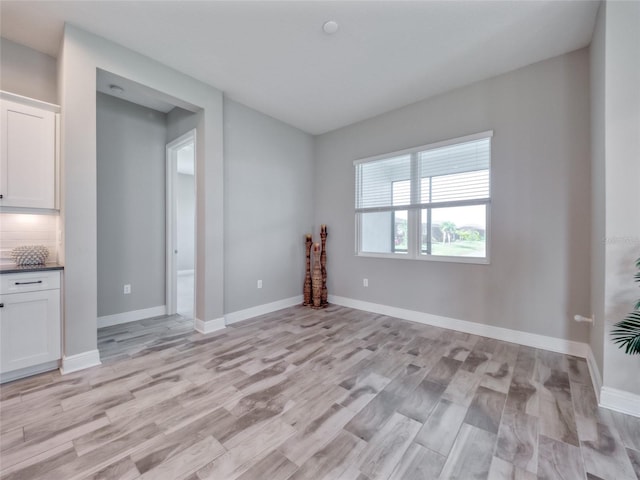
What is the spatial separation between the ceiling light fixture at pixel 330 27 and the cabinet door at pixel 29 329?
3.10 m

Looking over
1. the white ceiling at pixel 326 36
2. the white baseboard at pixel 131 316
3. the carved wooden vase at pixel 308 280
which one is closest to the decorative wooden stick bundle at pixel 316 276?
the carved wooden vase at pixel 308 280

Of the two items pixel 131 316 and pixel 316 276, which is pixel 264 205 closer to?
pixel 316 276

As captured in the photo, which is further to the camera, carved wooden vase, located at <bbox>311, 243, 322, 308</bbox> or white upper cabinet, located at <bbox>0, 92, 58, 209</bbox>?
carved wooden vase, located at <bbox>311, 243, 322, 308</bbox>

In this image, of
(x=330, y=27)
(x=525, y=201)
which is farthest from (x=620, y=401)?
(x=330, y=27)

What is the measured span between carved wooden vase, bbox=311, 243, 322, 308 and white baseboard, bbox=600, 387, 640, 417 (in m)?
3.01

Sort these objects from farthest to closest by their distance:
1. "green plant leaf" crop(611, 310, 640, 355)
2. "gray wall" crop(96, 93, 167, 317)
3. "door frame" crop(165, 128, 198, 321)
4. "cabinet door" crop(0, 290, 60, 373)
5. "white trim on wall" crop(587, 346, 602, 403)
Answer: "door frame" crop(165, 128, 198, 321) < "gray wall" crop(96, 93, 167, 317) < "cabinet door" crop(0, 290, 60, 373) < "white trim on wall" crop(587, 346, 602, 403) < "green plant leaf" crop(611, 310, 640, 355)

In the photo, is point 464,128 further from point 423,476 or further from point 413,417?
point 423,476

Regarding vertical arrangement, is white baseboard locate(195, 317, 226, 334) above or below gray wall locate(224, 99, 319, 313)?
below

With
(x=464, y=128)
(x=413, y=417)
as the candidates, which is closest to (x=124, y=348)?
(x=413, y=417)

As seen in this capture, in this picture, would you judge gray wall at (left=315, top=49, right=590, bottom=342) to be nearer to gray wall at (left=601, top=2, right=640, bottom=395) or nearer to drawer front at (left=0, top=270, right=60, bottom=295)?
gray wall at (left=601, top=2, right=640, bottom=395)

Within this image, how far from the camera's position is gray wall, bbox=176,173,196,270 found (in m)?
8.03

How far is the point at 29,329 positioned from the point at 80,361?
44 cm

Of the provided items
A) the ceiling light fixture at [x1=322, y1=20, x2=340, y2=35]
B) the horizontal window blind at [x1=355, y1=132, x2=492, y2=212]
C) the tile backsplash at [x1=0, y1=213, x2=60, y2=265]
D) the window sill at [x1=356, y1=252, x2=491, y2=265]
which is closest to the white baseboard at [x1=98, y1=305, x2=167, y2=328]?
the tile backsplash at [x1=0, y1=213, x2=60, y2=265]

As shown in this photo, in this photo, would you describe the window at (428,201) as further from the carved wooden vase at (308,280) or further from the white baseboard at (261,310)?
the white baseboard at (261,310)
